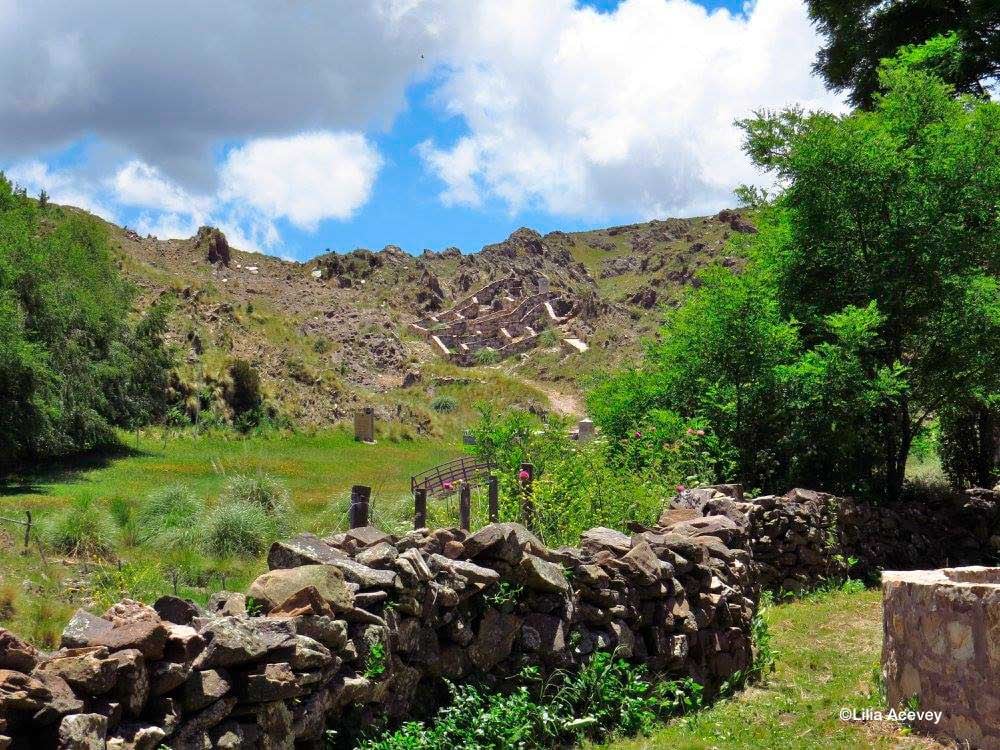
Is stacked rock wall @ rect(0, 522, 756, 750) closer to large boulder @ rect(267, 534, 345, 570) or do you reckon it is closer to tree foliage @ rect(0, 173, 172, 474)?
large boulder @ rect(267, 534, 345, 570)

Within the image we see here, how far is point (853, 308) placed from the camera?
11164 millimetres

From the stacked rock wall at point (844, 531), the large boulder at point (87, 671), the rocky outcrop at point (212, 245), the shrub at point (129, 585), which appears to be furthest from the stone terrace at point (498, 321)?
the large boulder at point (87, 671)

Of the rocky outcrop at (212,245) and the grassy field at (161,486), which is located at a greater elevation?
the rocky outcrop at (212,245)

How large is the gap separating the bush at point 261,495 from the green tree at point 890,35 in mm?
12563

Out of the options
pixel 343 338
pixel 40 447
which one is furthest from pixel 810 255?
pixel 343 338

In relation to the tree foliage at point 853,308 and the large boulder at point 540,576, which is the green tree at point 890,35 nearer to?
the tree foliage at point 853,308

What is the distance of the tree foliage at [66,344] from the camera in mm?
22812

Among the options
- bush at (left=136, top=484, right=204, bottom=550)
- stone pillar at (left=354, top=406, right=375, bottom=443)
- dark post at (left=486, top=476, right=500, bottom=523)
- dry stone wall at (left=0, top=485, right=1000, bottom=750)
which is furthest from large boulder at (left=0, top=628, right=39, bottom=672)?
stone pillar at (left=354, top=406, right=375, bottom=443)

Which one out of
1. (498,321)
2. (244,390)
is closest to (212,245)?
(498,321)

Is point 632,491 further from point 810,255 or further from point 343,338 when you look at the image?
point 343,338

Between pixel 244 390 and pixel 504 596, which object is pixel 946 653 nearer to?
pixel 504 596

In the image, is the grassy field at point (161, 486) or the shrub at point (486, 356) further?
the shrub at point (486, 356)

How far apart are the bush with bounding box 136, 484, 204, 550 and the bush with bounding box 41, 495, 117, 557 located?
1.61 ft

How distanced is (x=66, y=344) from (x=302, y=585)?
2415 centimetres
